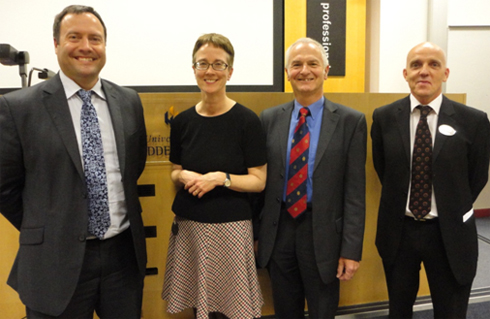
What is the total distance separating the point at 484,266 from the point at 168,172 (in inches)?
123

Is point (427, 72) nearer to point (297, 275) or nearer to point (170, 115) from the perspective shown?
point (297, 275)

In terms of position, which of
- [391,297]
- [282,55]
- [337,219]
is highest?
[282,55]

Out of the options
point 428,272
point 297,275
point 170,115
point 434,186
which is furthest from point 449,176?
point 170,115

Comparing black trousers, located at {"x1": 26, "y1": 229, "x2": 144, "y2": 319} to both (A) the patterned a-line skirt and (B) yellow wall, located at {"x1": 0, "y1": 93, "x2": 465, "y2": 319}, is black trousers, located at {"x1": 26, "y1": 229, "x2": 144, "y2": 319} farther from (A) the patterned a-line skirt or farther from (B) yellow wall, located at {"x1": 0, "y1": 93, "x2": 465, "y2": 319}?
(B) yellow wall, located at {"x1": 0, "y1": 93, "x2": 465, "y2": 319}

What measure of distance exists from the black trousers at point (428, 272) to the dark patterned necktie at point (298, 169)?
24.8 inches

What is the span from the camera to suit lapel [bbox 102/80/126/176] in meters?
1.48

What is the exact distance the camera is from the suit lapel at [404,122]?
186 cm

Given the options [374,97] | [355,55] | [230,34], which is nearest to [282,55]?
[230,34]

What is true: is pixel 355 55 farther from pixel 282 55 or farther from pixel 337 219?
pixel 337 219

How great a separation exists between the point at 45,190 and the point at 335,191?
1.28 m

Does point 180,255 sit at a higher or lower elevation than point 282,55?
lower

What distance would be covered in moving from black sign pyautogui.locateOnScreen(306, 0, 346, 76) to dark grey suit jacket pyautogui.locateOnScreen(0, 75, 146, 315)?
418 cm

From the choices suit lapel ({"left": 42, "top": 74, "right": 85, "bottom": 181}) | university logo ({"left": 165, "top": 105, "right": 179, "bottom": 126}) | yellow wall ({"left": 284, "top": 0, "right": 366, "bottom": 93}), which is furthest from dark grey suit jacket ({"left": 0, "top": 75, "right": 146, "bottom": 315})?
yellow wall ({"left": 284, "top": 0, "right": 366, "bottom": 93})

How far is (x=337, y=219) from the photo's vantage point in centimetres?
173
